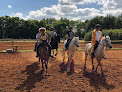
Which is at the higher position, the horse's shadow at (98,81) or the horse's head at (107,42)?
the horse's head at (107,42)

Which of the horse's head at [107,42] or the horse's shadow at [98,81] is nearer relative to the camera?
the horse's shadow at [98,81]

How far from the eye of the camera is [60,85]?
19.2 feet

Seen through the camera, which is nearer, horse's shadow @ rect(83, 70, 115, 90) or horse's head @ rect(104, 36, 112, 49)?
horse's shadow @ rect(83, 70, 115, 90)

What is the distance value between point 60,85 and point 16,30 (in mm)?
63342

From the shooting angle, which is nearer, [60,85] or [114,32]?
[60,85]

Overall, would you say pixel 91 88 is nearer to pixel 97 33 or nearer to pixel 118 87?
pixel 118 87

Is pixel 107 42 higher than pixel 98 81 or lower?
higher

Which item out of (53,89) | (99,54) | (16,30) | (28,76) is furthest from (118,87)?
(16,30)

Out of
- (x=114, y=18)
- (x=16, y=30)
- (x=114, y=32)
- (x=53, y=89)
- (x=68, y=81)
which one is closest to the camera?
(x=53, y=89)

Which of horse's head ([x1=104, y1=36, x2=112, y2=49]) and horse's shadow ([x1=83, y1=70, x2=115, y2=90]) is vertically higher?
horse's head ([x1=104, y1=36, x2=112, y2=49])

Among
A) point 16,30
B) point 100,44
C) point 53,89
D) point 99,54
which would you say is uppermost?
point 16,30

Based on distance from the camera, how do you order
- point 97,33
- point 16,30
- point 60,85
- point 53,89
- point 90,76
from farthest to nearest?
point 16,30 < point 97,33 < point 90,76 < point 60,85 < point 53,89

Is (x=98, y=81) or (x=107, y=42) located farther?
(x=107, y=42)

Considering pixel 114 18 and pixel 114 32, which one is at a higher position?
pixel 114 18
